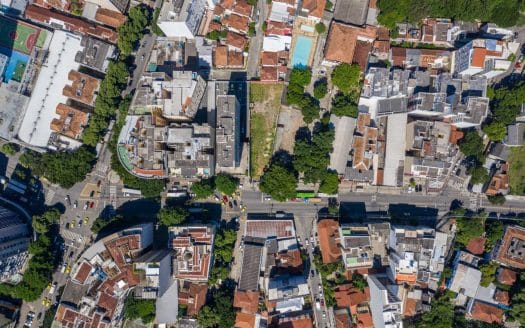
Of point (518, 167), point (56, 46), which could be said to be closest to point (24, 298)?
point (56, 46)

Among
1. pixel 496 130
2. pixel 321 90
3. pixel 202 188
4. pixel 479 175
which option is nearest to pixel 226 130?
pixel 202 188

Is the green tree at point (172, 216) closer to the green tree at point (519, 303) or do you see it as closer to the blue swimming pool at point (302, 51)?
the blue swimming pool at point (302, 51)

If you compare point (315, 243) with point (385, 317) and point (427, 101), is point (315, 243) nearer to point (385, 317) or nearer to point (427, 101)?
point (385, 317)

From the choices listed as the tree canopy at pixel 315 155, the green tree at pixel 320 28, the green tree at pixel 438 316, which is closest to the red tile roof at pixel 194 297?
the tree canopy at pixel 315 155

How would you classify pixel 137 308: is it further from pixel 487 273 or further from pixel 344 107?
pixel 487 273

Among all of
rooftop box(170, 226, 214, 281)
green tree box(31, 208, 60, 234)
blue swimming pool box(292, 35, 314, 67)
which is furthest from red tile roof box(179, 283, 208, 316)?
blue swimming pool box(292, 35, 314, 67)
